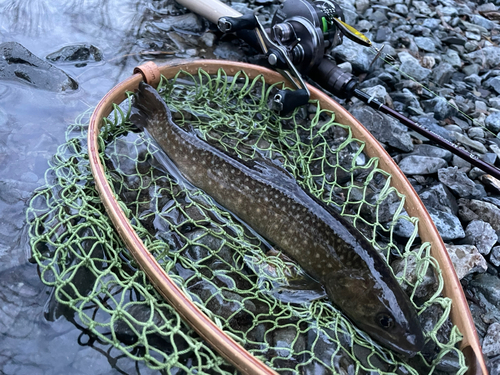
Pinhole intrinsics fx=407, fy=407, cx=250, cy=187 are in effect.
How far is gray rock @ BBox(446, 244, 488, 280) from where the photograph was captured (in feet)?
11.3

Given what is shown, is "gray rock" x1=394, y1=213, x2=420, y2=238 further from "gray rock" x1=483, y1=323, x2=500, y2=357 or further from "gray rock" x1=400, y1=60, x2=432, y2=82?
"gray rock" x1=400, y1=60, x2=432, y2=82

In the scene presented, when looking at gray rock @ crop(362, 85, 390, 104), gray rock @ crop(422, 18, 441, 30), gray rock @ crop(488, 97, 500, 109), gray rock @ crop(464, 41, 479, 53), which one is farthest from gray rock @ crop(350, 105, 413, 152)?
gray rock @ crop(422, 18, 441, 30)

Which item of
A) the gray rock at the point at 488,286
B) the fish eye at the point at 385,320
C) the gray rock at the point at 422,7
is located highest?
the gray rock at the point at 422,7

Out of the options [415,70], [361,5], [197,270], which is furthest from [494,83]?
[197,270]

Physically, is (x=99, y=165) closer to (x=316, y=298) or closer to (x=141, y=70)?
(x=141, y=70)

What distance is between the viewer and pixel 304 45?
4.36 meters

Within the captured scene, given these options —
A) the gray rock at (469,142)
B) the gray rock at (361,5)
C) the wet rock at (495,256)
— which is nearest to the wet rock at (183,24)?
the gray rock at (361,5)

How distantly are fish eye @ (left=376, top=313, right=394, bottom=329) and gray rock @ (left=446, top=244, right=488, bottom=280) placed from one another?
3.66ft

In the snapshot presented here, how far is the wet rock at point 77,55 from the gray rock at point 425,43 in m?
4.98

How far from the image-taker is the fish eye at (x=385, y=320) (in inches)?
106

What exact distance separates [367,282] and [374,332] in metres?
0.34

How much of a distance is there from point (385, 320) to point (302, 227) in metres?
0.89


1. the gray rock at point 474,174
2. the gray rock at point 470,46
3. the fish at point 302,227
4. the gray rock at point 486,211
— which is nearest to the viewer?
the fish at point 302,227

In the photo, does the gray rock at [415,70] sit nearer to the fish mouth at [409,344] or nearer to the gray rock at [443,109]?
the gray rock at [443,109]
